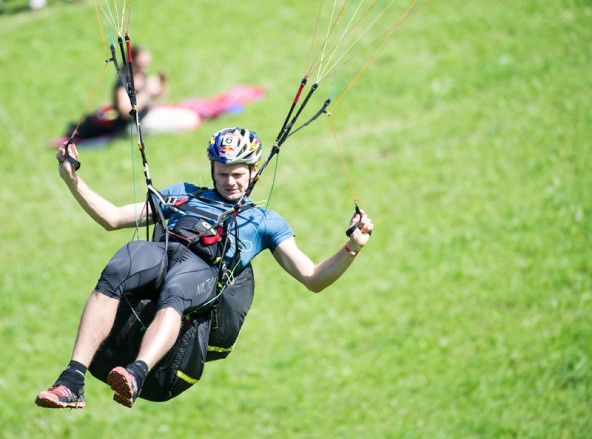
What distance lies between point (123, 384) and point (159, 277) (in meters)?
0.79

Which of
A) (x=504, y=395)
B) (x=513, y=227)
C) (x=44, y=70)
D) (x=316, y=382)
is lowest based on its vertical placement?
(x=504, y=395)

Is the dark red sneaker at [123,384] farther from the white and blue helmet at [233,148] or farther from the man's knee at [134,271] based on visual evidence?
the white and blue helmet at [233,148]

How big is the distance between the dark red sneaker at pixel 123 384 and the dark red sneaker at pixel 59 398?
0.29 meters

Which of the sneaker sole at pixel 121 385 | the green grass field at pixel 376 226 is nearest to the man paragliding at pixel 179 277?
the sneaker sole at pixel 121 385

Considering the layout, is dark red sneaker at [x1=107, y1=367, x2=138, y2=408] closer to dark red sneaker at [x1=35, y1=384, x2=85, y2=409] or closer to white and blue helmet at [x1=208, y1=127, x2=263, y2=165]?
dark red sneaker at [x1=35, y1=384, x2=85, y2=409]

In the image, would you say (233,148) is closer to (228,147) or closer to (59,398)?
(228,147)

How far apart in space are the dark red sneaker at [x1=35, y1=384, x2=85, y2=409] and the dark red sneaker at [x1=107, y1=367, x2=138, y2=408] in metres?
0.29

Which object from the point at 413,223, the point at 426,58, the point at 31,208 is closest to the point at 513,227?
the point at 413,223

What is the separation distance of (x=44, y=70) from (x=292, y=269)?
13397 millimetres

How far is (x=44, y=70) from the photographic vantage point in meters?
17.2

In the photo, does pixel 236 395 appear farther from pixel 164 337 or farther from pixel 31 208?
pixel 164 337

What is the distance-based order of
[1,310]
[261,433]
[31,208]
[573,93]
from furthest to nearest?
1. [573,93]
2. [31,208]
3. [1,310]
4. [261,433]

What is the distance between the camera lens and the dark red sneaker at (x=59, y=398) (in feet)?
14.2

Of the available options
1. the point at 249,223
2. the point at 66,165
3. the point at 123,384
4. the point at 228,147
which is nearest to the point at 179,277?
the point at 249,223
